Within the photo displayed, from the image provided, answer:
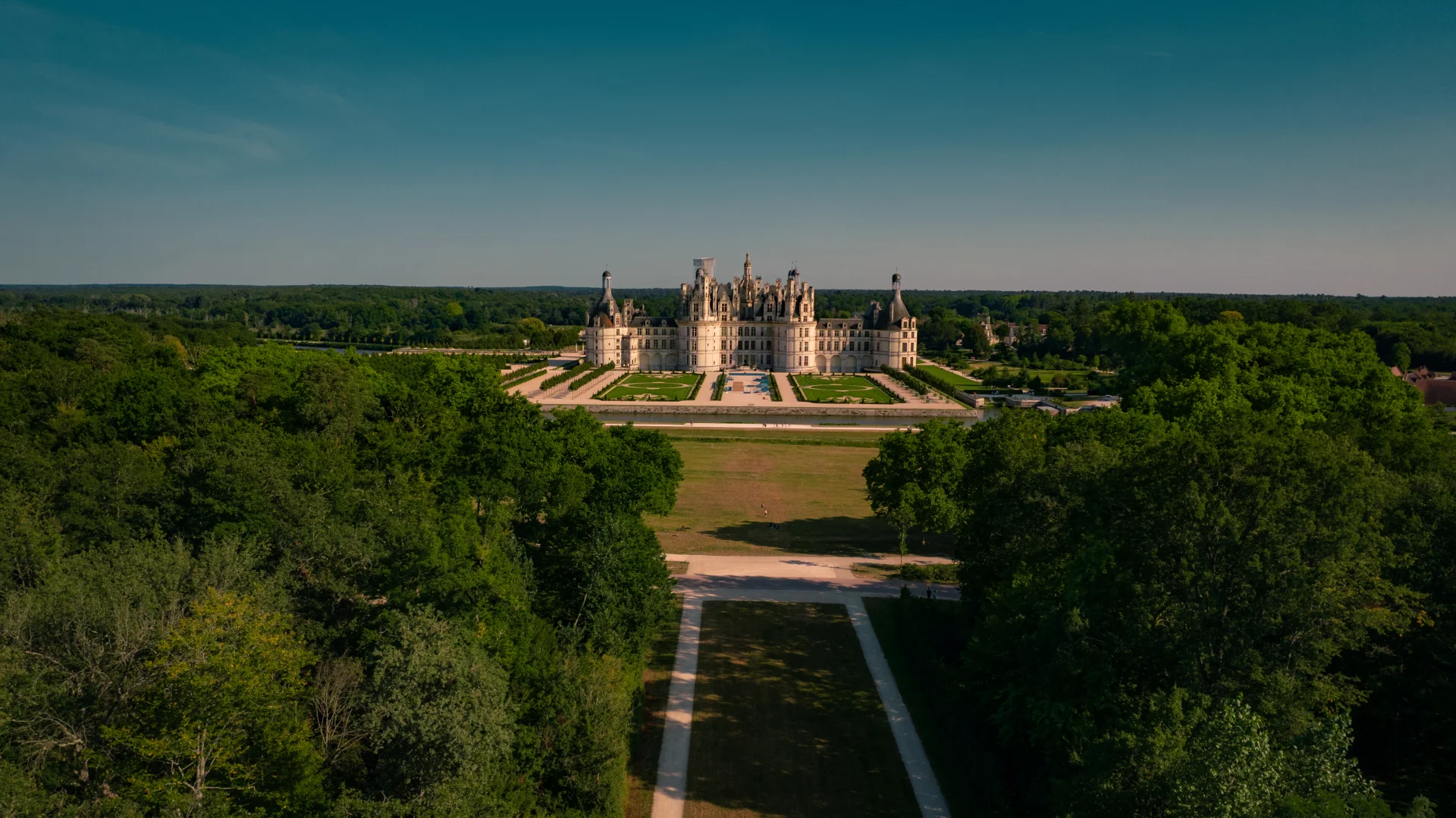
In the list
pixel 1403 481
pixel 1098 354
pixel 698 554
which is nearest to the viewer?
pixel 1403 481

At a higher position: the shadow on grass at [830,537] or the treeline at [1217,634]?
the treeline at [1217,634]

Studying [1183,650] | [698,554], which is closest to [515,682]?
[1183,650]

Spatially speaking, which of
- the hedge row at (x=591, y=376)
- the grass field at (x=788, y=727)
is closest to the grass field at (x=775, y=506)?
the grass field at (x=788, y=727)

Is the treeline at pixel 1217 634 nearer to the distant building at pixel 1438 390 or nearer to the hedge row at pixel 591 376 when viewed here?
the distant building at pixel 1438 390

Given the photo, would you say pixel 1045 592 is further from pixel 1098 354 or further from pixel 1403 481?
pixel 1098 354

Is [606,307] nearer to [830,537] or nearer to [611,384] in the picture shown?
[611,384]

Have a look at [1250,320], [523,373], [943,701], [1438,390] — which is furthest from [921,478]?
[1250,320]

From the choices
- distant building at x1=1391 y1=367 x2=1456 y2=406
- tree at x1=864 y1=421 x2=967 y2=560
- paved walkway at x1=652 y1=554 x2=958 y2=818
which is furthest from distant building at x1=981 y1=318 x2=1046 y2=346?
paved walkway at x1=652 y1=554 x2=958 y2=818
